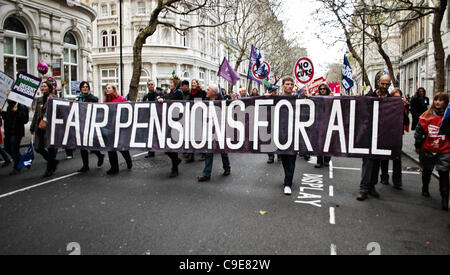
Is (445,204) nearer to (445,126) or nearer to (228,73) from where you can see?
(445,126)

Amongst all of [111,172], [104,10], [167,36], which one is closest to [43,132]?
[111,172]

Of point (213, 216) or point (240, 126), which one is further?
point (240, 126)

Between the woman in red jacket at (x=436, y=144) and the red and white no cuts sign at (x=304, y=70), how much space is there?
286 inches

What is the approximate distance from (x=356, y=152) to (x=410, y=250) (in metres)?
2.43

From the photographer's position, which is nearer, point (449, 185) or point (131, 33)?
point (449, 185)

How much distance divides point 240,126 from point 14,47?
58.7 ft

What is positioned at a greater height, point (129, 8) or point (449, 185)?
point (129, 8)

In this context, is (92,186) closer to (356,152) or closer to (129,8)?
(356,152)

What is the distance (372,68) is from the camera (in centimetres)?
6072

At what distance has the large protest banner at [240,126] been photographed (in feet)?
18.7

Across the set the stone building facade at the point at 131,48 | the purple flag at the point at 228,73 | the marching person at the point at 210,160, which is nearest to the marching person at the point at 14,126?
the marching person at the point at 210,160

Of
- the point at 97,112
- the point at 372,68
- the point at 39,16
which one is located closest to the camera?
the point at 97,112

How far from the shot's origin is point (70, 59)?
75.4ft

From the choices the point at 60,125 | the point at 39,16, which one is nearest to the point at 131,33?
the point at 39,16
